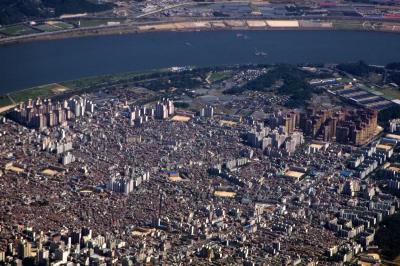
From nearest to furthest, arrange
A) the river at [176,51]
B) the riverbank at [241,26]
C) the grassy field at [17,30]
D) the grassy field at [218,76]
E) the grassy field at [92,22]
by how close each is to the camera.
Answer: the grassy field at [218,76] → the river at [176,51] → the grassy field at [17,30] → the riverbank at [241,26] → the grassy field at [92,22]

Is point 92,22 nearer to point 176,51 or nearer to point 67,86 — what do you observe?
point 176,51

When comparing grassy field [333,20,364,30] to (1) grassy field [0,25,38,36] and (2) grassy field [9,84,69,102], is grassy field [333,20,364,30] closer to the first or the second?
(1) grassy field [0,25,38,36]

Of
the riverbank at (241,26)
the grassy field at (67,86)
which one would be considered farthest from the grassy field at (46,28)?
the grassy field at (67,86)

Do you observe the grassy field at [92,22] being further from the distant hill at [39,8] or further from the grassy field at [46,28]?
the grassy field at [46,28]

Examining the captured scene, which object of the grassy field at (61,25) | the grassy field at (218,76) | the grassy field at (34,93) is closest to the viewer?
the grassy field at (34,93)

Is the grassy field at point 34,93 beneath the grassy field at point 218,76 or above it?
above

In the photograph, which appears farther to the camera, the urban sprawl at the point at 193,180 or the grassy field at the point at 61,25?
the grassy field at the point at 61,25

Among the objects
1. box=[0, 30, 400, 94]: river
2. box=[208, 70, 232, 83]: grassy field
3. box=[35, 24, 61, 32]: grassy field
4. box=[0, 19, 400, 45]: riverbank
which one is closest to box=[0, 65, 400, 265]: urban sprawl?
box=[208, 70, 232, 83]: grassy field

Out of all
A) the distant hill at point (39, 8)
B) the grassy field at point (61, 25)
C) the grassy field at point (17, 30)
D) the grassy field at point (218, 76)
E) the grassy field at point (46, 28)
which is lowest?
the grassy field at point (218, 76)

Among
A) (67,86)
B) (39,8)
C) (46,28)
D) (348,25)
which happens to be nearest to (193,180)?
(67,86)

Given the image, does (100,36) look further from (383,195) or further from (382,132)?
(383,195)
